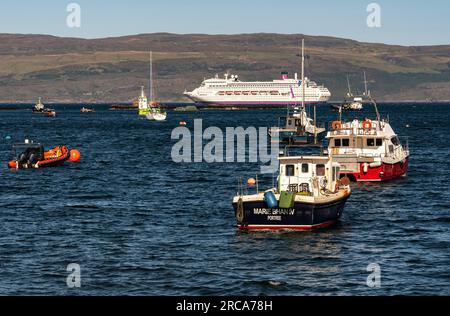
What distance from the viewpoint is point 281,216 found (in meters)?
42.6

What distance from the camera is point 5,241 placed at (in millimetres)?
42875

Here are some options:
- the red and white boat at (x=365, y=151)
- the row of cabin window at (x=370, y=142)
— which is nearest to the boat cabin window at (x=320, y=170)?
the red and white boat at (x=365, y=151)

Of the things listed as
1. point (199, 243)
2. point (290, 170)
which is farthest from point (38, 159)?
point (199, 243)

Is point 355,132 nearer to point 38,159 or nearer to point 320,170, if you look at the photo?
point 320,170

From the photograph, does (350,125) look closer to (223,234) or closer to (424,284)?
(223,234)

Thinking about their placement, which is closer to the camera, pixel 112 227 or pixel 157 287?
pixel 157 287

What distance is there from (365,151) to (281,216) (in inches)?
1105
